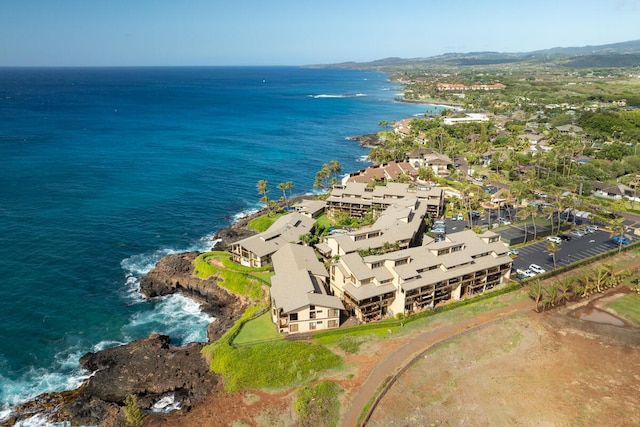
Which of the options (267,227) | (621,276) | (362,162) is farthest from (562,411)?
(362,162)

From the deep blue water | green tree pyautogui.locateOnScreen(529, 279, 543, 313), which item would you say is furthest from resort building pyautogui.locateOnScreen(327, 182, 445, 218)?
green tree pyautogui.locateOnScreen(529, 279, 543, 313)

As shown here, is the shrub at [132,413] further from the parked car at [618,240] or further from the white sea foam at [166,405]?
the parked car at [618,240]

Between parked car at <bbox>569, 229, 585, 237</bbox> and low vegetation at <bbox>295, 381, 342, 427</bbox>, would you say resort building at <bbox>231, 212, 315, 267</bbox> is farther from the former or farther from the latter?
parked car at <bbox>569, 229, 585, 237</bbox>

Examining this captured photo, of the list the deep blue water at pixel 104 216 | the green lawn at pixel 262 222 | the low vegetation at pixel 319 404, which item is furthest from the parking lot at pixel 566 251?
the deep blue water at pixel 104 216

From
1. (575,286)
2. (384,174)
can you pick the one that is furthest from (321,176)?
(575,286)

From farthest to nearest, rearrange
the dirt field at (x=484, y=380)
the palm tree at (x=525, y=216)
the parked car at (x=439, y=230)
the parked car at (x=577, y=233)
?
the parked car at (x=577, y=233)
the parked car at (x=439, y=230)
the palm tree at (x=525, y=216)
the dirt field at (x=484, y=380)

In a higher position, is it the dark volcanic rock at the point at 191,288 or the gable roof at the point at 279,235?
the gable roof at the point at 279,235

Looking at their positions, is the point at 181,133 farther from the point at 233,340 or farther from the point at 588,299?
the point at 588,299
